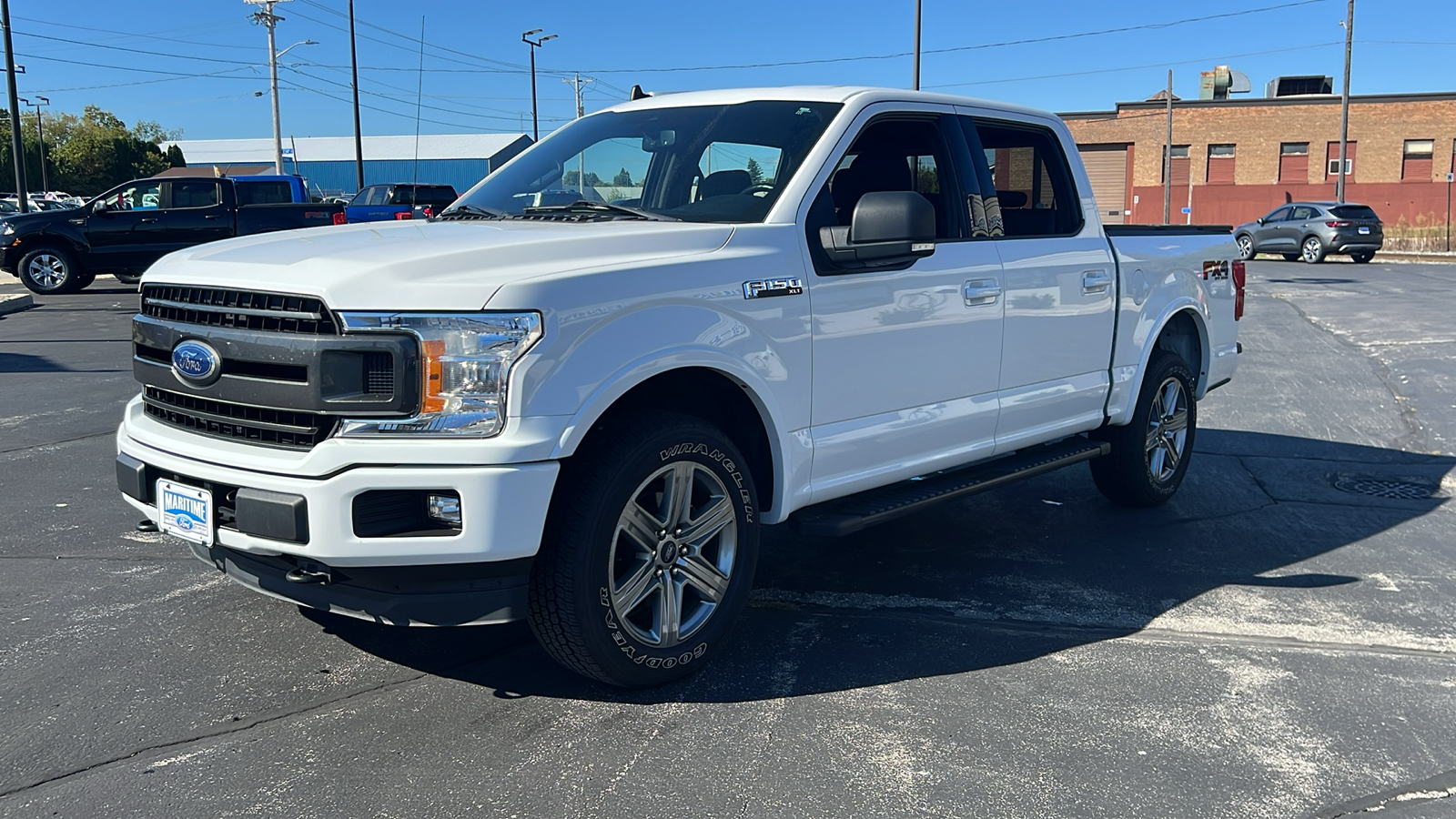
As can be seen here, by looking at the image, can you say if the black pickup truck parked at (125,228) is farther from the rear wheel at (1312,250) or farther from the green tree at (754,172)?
the rear wheel at (1312,250)

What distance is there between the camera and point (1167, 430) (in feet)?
21.5

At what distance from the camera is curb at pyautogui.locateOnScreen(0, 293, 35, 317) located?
1739cm

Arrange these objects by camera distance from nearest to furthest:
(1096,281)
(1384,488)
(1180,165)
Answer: (1096,281)
(1384,488)
(1180,165)

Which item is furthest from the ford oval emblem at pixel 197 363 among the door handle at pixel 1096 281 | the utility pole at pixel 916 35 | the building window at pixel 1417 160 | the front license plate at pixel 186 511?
the building window at pixel 1417 160

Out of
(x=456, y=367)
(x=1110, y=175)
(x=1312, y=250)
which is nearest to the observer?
(x=456, y=367)

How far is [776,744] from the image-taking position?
351cm

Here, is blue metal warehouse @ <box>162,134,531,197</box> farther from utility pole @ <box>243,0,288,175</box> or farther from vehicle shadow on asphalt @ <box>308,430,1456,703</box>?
vehicle shadow on asphalt @ <box>308,430,1456,703</box>

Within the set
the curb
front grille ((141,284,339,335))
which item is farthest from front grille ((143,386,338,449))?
the curb

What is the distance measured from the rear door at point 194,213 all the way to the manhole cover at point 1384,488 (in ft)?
58.9

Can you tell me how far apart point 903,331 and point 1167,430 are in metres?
2.67

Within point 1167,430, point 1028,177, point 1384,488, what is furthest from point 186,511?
point 1384,488

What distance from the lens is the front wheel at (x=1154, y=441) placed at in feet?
20.6

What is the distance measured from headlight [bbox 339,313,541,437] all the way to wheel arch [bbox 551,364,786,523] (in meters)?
0.35

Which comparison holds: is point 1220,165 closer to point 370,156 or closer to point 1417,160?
point 1417,160
